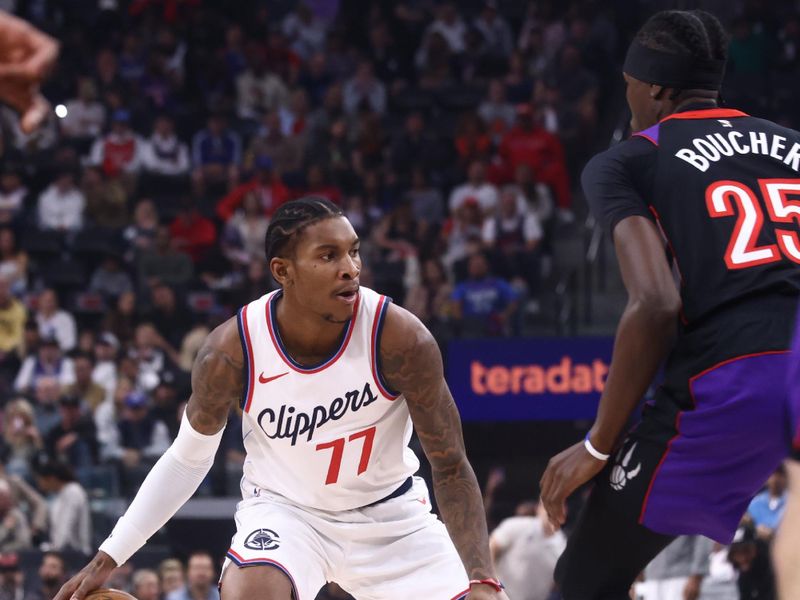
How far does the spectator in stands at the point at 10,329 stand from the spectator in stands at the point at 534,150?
5.10 m

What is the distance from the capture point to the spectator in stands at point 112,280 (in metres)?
13.9

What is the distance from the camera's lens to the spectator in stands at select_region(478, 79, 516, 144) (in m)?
14.8

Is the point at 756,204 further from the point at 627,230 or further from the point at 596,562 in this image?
the point at 596,562

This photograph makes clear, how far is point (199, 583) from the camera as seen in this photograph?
9320mm

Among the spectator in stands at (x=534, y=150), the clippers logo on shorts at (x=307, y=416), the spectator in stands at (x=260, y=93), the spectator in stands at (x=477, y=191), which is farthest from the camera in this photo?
the spectator in stands at (x=260, y=93)

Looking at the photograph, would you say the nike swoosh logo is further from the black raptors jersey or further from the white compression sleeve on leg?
the black raptors jersey

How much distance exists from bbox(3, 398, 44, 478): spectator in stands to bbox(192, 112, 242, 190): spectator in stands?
4.30 metres

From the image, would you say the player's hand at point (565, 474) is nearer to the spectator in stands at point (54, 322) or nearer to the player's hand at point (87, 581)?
the player's hand at point (87, 581)

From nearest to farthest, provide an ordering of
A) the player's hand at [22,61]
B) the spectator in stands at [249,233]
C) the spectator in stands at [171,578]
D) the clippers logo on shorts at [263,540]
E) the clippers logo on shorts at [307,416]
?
1. the player's hand at [22,61]
2. the clippers logo on shorts at [263,540]
3. the clippers logo on shorts at [307,416]
4. the spectator in stands at [171,578]
5. the spectator in stands at [249,233]

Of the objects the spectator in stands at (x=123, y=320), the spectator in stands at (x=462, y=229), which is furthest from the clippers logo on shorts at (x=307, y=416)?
the spectator in stands at (x=123, y=320)

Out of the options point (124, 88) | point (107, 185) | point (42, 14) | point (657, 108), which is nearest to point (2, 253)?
point (107, 185)

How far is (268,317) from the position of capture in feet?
15.3

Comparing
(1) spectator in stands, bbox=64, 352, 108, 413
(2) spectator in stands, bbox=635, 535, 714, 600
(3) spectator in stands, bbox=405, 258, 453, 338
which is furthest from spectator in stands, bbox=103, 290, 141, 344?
(2) spectator in stands, bbox=635, 535, 714, 600

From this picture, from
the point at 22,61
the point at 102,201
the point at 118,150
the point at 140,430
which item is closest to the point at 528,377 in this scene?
the point at 140,430
